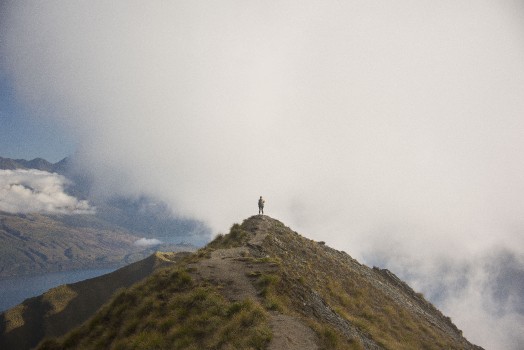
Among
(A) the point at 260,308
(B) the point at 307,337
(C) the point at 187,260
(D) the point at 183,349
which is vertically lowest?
(D) the point at 183,349

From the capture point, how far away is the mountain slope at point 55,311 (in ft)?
382

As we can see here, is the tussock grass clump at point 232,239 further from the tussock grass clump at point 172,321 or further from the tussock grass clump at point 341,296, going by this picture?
the tussock grass clump at point 172,321

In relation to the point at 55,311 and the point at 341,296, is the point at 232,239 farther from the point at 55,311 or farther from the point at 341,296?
the point at 55,311

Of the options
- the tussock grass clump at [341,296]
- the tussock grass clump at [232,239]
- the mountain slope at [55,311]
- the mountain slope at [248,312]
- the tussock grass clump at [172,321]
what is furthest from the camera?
the mountain slope at [55,311]

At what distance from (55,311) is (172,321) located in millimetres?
135262

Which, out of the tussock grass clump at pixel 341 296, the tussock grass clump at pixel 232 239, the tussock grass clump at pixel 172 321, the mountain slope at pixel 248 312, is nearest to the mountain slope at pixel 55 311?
the tussock grass clump at pixel 232 239

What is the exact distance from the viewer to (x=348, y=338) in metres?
20.5

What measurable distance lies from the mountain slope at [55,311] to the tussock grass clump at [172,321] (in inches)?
3940

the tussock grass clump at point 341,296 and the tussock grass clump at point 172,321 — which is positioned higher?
the tussock grass clump at point 341,296

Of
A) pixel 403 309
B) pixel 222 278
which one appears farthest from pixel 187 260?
pixel 403 309

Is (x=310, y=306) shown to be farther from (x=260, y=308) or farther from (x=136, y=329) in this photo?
(x=136, y=329)

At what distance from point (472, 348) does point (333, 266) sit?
22.4 meters

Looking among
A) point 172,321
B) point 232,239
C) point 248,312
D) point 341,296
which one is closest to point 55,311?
point 232,239

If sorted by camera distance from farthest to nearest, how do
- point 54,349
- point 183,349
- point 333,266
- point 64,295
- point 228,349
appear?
point 64,295, point 333,266, point 54,349, point 183,349, point 228,349
